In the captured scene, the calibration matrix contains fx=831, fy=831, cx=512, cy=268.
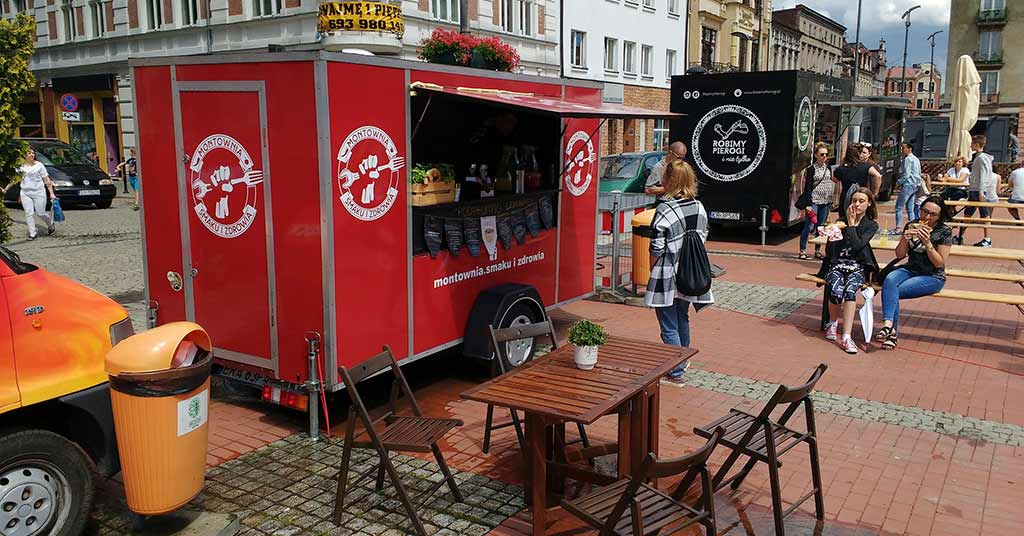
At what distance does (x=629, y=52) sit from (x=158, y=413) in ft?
109

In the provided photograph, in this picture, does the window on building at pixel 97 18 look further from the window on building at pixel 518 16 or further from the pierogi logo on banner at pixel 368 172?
the pierogi logo on banner at pixel 368 172

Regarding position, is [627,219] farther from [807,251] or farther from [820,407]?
[807,251]

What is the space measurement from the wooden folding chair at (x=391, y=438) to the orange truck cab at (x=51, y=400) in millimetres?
1214

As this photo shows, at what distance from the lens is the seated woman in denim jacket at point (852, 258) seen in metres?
8.15

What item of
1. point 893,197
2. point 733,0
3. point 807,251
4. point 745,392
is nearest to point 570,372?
point 745,392

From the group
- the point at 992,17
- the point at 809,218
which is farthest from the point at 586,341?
the point at 992,17

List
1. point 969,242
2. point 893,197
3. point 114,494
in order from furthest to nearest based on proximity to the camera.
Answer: point 893,197 → point 969,242 → point 114,494

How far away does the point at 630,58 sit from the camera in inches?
1385

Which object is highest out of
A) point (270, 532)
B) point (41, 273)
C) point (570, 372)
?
point (41, 273)

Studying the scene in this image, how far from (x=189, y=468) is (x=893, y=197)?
24.4 m

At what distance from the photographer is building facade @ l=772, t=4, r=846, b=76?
Result: 66125 mm

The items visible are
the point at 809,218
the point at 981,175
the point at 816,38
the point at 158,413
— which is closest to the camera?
the point at 158,413

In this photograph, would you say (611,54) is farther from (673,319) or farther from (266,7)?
(673,319)

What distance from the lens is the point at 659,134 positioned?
3706cm
